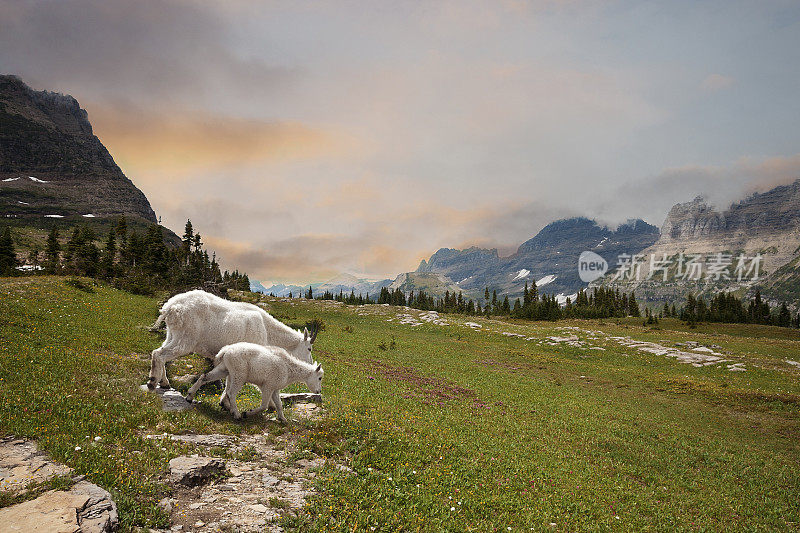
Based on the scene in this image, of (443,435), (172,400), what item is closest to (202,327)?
(172,400)

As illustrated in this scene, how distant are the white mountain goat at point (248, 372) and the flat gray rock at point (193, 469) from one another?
2.74 meters

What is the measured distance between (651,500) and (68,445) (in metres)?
16.8

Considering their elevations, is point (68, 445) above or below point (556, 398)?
above

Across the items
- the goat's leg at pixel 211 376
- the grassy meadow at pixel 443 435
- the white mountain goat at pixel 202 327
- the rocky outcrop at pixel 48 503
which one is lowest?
the grassy meadow at pixel 443 435

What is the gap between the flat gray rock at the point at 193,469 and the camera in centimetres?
735

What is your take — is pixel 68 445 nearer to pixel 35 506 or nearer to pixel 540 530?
pixel 35 506

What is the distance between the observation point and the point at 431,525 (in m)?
7.78

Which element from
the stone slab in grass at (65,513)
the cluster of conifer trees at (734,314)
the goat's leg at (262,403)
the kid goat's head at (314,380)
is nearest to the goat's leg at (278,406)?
the goat's leg at (262,403)

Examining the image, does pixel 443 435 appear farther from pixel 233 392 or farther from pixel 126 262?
pixel 126 262

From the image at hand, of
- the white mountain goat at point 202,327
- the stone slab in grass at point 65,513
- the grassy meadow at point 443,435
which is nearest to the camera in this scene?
the stone slab in grass at point 65,513

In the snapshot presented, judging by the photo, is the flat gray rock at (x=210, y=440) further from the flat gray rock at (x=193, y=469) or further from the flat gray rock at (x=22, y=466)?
the flat gray rock at (x=22, y=466)

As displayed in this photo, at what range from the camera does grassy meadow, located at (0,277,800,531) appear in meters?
8.00

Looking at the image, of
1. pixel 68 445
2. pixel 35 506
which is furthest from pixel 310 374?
pixel 35 506

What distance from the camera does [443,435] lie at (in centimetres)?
1374
